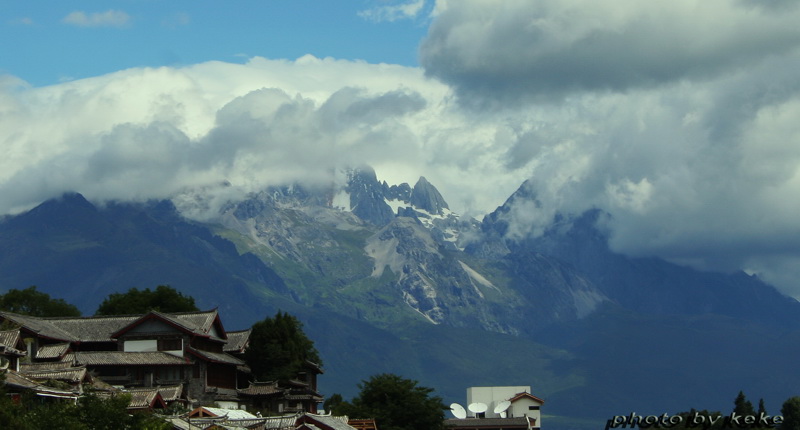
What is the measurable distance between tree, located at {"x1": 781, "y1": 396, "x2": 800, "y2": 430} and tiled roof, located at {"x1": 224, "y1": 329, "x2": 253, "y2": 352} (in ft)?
225

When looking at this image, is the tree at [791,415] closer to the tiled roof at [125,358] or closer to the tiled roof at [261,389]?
the tiled roof at [261,389]

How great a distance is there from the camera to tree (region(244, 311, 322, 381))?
148m

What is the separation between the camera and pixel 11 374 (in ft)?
311

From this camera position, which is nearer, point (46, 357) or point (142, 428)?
point (142, 428)

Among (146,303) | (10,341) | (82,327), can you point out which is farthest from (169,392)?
(146,303)

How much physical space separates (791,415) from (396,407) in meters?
52.3

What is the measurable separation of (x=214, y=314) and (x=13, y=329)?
26466 millimetres

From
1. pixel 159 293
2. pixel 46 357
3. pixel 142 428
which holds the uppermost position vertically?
pixel 159 293

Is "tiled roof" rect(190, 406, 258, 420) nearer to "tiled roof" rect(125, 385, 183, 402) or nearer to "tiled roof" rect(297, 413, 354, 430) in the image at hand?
"tiled roof" rect(125, 385, 183, 402)

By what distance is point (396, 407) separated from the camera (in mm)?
149375

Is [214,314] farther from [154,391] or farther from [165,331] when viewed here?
[154,391]

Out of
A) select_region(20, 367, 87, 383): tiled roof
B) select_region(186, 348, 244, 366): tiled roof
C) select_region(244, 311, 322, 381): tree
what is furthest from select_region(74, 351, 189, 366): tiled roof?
select_region(20, 367, 87, 383): tiled roof

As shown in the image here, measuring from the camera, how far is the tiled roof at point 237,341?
149 m

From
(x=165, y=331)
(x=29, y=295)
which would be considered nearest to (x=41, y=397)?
(x=165, y=331)
